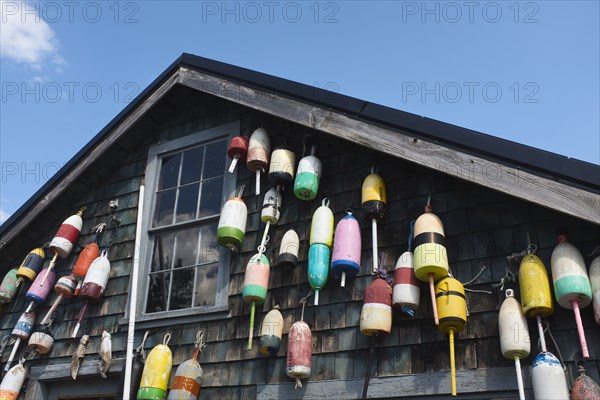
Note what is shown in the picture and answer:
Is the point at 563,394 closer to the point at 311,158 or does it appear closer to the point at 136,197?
the point at 311,158

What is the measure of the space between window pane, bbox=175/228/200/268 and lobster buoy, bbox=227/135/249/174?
749mm

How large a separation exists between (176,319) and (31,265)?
2079 mm

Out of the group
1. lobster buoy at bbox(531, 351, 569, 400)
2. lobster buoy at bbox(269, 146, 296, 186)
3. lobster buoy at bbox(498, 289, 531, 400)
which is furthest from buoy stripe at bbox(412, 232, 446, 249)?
lobster buoy at bbox(269, 146, 296, 186)

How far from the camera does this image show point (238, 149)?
219 inches

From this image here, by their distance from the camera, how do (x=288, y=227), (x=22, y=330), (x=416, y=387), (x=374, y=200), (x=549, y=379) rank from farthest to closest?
(x=22, y=330), (x=288, y=227), (x=374, y=200), (x=416, y=387), (x=549, y=379)

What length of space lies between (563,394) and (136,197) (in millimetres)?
4416

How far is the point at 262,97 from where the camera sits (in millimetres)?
5430

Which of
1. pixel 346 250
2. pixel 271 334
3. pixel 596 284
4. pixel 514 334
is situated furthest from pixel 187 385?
pixel 596 284

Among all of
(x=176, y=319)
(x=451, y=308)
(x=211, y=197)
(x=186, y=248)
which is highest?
(x=211, y=197)

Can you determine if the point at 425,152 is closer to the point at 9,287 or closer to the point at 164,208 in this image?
the point at 164,208

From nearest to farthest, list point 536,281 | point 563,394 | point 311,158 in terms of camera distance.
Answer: point 563,394
point 536,281
point 311,158

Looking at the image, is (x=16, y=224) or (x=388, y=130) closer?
(x=388, y=130)

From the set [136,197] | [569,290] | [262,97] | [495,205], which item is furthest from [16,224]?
[569,290]

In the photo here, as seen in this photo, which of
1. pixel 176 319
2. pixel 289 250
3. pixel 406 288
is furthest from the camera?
pixel 176 319
